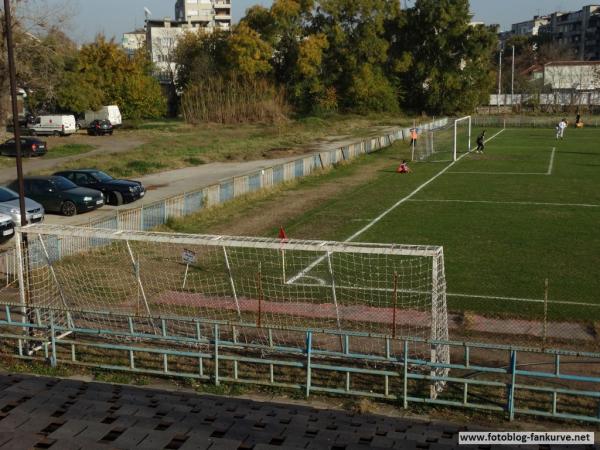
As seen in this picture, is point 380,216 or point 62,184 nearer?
point 380,216

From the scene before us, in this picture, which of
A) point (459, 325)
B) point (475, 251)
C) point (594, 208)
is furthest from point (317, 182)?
point (459, 325)

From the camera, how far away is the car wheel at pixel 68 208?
26000mm

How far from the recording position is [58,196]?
26016mm

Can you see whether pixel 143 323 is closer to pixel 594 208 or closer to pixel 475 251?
pixel 475 251

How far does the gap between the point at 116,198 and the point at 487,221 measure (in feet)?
46.7

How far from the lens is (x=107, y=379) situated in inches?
468

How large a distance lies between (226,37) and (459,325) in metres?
71.9

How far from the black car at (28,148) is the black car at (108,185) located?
17843mm

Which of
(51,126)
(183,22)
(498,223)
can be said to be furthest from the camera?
(183,22)

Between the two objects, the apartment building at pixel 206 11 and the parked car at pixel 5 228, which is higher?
the apartment building at pixel 206 11

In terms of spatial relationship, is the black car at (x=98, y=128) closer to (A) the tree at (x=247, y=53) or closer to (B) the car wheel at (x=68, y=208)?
(A) the tree at (x=247, y=53)

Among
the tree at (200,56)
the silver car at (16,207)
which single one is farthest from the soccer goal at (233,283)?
the tree at (200,56)

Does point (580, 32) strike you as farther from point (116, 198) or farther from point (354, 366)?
point (354, 366)

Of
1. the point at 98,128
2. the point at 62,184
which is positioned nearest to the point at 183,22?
the point at 98,128
